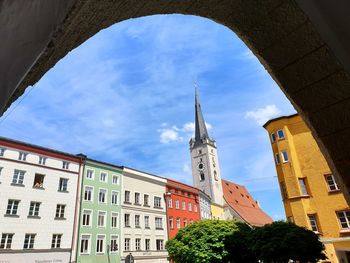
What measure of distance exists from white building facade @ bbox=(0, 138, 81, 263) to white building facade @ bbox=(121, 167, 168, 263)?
7.85m

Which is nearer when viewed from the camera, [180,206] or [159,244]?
[159,244]

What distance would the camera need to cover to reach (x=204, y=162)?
70.1 m

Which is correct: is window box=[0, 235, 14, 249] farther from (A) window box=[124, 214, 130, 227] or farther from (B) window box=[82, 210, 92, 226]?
(A) window box=[124, 214, 130, 227]

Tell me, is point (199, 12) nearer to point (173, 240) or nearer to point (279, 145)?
point (279, 145)

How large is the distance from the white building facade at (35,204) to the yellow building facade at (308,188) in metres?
20.7

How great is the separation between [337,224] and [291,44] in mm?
21955

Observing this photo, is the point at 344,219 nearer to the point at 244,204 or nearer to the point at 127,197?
the point at 127,197

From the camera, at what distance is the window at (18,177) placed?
80.7ft

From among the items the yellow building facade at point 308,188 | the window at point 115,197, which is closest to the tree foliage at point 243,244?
the yellow building facade at point 308,188

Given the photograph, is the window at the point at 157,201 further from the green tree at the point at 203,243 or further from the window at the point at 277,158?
the window at the point at 277,158

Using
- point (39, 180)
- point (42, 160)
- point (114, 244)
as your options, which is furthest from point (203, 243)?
point (42, 160)

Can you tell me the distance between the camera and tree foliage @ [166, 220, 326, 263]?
577 inches

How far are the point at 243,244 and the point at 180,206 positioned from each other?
22341 mm

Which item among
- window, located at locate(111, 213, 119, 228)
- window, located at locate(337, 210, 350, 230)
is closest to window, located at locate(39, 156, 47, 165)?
window, located at locate(111, 213, 119, 228)
